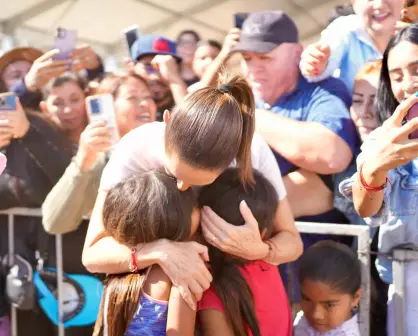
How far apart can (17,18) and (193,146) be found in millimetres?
1568

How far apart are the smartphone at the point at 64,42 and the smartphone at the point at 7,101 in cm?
23

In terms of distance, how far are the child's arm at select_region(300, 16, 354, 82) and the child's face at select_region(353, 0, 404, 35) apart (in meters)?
0.06

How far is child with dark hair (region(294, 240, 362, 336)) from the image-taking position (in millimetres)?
1319

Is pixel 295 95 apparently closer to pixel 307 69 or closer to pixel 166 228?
pixel 307 69

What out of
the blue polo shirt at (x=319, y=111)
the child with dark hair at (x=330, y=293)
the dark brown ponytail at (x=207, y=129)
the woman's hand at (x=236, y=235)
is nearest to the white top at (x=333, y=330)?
the child with dark hair at (x=330, y=293)

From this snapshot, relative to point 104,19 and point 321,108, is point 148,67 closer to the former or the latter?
point 104,19

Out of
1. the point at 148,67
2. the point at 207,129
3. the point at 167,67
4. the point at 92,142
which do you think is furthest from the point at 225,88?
the point at 148,67

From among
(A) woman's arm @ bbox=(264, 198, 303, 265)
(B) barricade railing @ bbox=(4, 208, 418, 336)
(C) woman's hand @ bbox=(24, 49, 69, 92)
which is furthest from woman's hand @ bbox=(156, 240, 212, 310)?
(C) woman's hand @ bbox=(24, 49, 69, 92)

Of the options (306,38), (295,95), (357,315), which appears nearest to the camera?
(357,315)

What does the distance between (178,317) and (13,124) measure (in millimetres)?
1044

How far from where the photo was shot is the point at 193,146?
101 cm

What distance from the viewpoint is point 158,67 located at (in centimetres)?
191

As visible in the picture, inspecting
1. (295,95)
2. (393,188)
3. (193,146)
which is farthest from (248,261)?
(295,95)

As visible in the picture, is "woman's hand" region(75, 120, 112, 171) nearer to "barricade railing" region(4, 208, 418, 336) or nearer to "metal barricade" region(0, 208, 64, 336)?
"metal barricade" region(0, 208, 64, 336)
